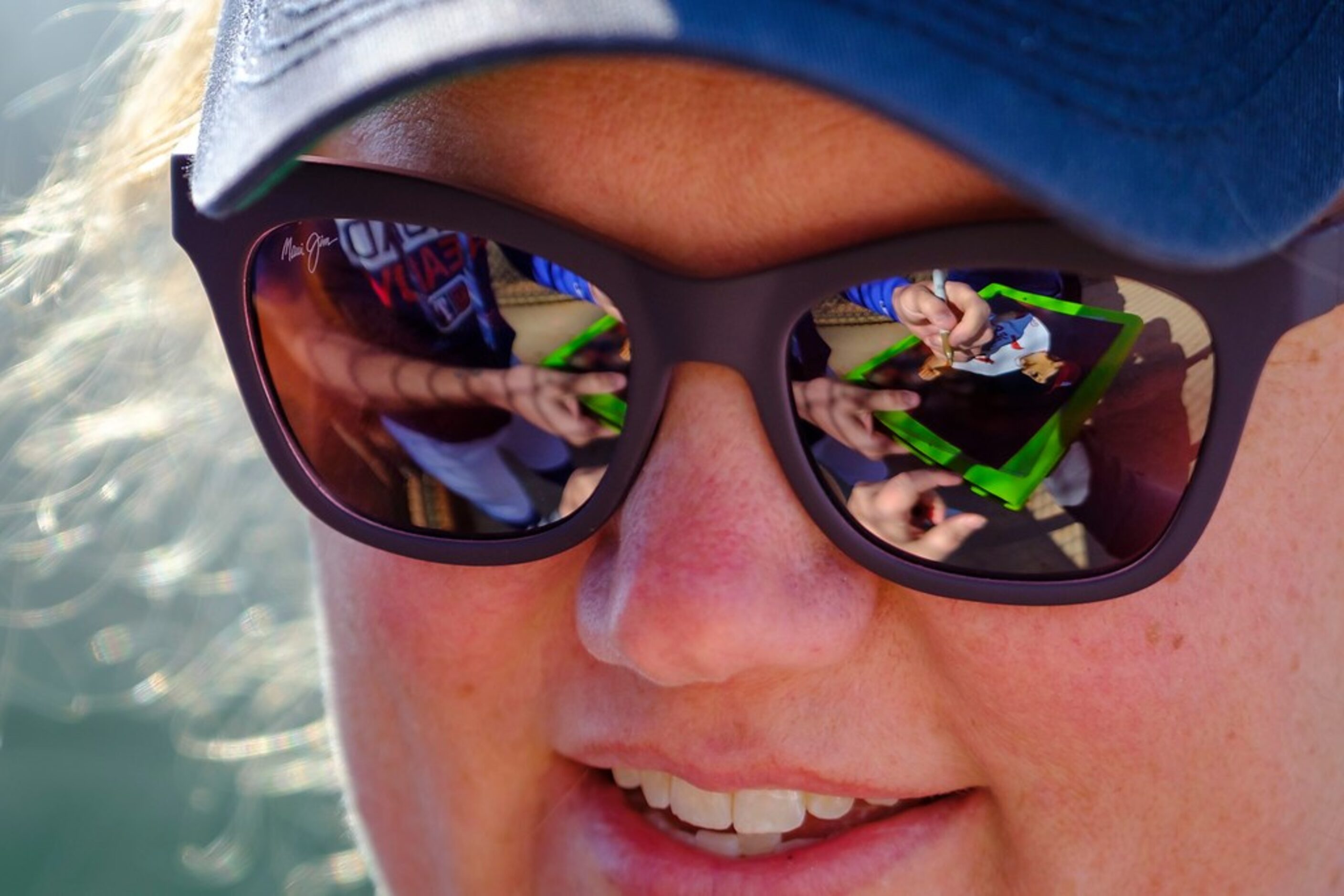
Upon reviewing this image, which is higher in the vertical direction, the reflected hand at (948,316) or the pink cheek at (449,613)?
the reflected hand at (948,316)

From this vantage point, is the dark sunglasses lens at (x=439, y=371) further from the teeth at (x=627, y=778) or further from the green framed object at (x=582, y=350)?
the teeth at (x=627, y=778)

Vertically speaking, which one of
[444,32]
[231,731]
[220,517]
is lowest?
[231,731]

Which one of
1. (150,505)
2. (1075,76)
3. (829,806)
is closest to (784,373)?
(1075,76)

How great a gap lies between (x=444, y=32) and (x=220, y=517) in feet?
6.81

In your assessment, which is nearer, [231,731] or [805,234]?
[805,234]

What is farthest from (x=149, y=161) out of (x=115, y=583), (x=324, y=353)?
(x=115, y=583)

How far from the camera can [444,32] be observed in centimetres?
89

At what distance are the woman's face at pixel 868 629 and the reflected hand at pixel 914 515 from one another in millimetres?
52

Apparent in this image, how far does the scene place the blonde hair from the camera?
2.03 meters

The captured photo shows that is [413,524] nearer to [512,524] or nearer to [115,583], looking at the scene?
[512,524]

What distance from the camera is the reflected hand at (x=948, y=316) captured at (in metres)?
0.94

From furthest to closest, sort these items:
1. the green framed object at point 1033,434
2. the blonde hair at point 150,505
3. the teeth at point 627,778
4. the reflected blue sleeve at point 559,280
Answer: the blonde hair at point 150,505, the teeth at point 627,778, the reflected blue sleeve at point 559,280, the green framed object at point 1033,434

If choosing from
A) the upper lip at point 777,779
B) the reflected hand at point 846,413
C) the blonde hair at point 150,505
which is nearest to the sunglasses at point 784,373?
the reflected hand at point 846,413

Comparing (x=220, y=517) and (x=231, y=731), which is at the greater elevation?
(x=220, y=517)
